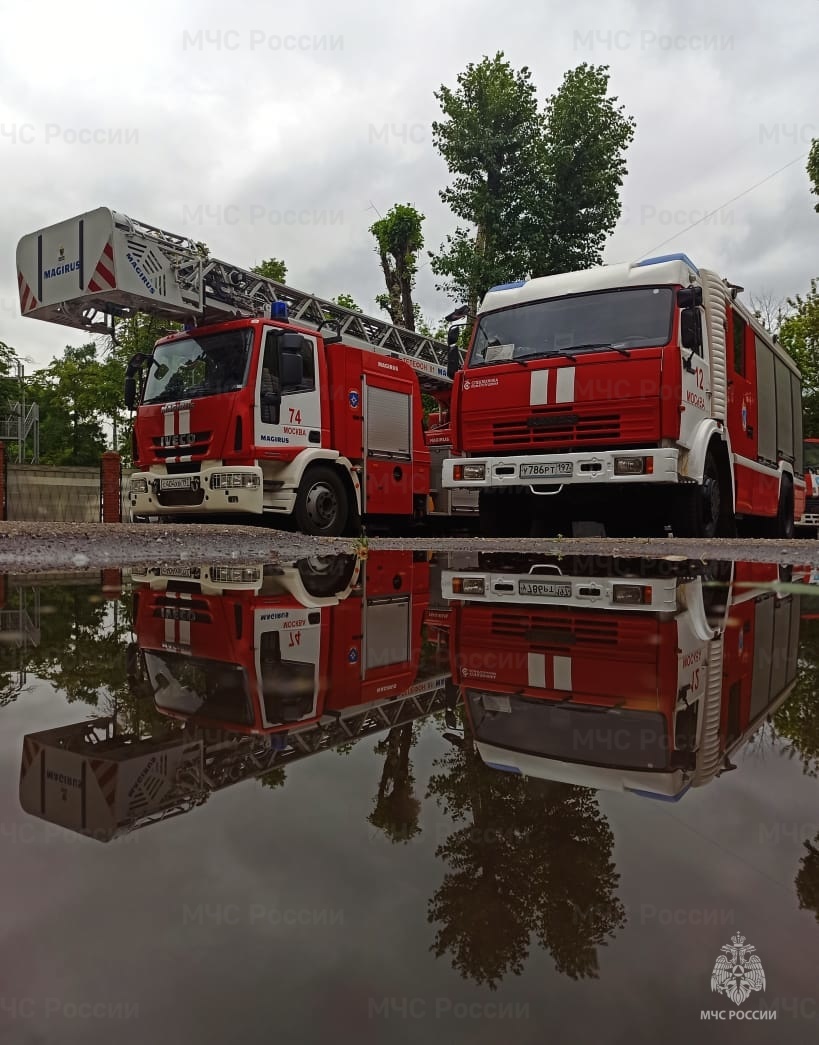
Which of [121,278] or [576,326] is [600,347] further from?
[121,278]

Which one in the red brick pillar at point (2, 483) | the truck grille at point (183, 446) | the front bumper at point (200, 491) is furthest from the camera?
the red brick pillar at point (2, 483)

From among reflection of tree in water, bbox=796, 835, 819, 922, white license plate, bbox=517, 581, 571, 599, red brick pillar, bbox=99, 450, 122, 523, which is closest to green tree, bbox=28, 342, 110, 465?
red brick pillar, bbox=99, 450, 122, 523

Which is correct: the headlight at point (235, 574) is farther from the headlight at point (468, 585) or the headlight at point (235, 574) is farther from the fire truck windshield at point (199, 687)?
the fire truck windshield at point (199, 687)

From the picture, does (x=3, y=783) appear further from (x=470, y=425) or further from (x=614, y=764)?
(x=470, y=425)

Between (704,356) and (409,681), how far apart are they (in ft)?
22.9

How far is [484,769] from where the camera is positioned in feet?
3.79

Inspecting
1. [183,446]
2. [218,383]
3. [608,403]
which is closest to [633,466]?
[608,403]

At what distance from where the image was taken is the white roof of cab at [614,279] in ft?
24.7

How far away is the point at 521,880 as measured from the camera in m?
0.81

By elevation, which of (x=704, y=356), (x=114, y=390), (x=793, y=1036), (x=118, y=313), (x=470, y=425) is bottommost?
(x=793, y=1036)

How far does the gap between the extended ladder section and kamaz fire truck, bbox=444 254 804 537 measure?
336 centimetres

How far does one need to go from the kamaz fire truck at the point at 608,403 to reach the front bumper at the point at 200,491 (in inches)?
87.9

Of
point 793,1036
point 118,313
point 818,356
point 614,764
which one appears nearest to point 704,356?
point 118,313

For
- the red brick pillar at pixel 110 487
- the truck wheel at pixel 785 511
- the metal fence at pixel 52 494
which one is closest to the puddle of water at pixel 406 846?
the truck wheel at pixel 785 511
